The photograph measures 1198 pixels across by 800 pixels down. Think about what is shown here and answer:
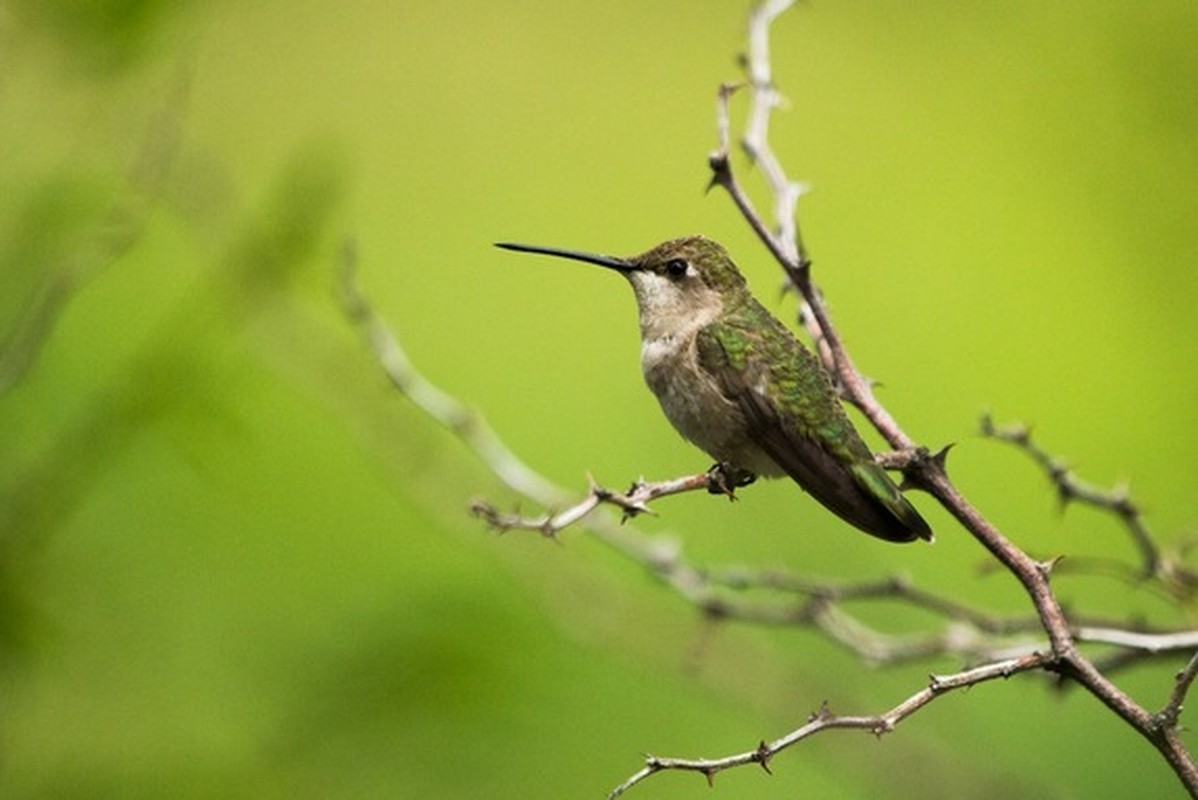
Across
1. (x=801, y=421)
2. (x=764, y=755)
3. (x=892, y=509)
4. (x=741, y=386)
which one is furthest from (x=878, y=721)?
(x=741, y=386)

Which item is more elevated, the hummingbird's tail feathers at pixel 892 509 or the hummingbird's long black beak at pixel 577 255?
the hummingbird's long black beak at pixel 577 255

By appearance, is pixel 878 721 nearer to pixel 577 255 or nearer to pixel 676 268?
pixel 577 255

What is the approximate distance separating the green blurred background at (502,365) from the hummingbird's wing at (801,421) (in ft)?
1.43

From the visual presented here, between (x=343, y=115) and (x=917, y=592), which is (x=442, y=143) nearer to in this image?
(x=343, y=115)

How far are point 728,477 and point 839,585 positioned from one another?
0.30 meters

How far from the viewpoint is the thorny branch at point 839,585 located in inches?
67.6

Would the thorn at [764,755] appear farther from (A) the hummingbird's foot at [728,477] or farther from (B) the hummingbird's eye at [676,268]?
(B) the hummingbird's eye at [676,268]

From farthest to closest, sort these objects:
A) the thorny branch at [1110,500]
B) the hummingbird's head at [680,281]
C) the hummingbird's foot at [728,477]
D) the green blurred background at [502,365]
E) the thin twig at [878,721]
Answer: the hummingbird's head at [680,281]
the hummingbird's foot at [728,477]
the thorny branch at [1110,500]
the green blurred background at [502,365]
the thin twig at [878,721]

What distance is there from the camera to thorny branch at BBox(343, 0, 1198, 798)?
172cm

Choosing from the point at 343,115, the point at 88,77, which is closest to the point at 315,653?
the point at 88,77

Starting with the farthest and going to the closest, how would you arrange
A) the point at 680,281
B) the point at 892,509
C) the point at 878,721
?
the point at 680,281 < the point at 892,509 < the point at 878,721

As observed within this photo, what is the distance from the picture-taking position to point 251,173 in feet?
32.5

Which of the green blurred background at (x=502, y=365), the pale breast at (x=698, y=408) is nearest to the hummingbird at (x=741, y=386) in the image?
the pale breast at (x=698, y=408)

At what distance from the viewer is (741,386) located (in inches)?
110
